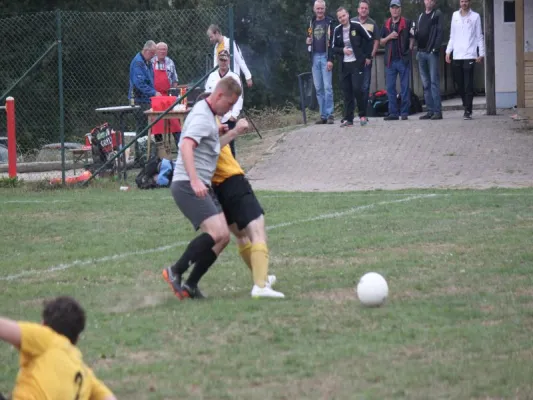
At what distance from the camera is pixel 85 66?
1952 cm

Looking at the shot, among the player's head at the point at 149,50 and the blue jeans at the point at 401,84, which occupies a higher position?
the player's head at the point at 149,50

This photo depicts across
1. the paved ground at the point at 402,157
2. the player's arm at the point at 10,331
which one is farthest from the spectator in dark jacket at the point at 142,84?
the player's arm at the point at 10,331

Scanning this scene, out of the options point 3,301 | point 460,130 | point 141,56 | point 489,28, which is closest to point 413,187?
point 460,130

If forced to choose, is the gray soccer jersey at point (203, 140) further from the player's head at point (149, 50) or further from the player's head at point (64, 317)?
the player's head at point (149, 50)

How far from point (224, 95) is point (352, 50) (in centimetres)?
1121

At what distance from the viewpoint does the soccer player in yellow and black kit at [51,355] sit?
4.45 meters

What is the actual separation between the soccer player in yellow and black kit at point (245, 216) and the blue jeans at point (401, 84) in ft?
37.7

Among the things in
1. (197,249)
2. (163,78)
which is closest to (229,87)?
(197,249)

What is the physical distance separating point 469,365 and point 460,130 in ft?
42.6

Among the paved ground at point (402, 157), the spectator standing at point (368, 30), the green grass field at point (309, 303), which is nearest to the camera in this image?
the green grass field at point (309, 303)

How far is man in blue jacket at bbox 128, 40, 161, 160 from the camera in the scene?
17.1 m

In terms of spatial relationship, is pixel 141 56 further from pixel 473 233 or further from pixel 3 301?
pixel 3 301

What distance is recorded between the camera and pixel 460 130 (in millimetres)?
18328

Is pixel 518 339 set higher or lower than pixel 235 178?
lower
